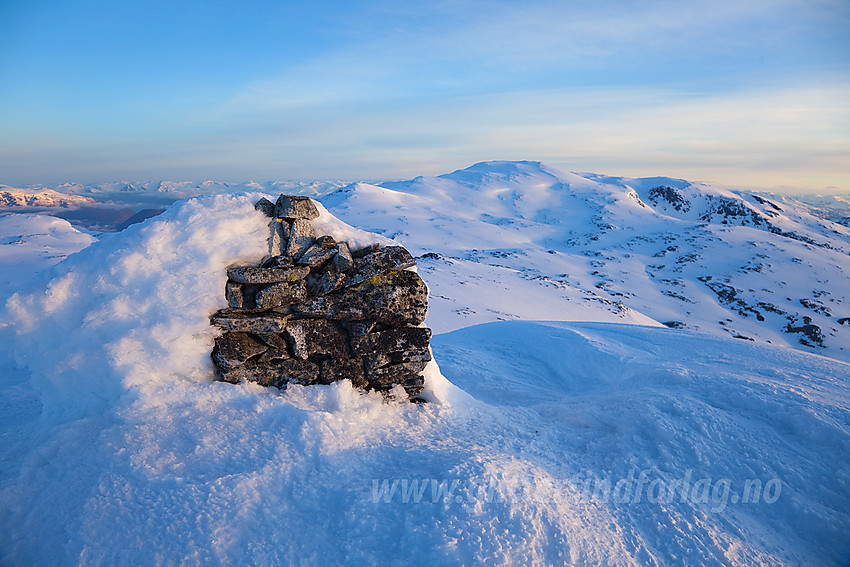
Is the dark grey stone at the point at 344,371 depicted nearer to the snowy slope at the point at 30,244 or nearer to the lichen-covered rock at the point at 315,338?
the lichen-covered rock at the point at 315,338

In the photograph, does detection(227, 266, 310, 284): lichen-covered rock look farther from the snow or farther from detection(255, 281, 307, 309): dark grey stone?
the snow

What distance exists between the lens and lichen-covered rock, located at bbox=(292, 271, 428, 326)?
7594 mm

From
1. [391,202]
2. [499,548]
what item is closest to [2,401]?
[499,548]

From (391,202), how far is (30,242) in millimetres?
91148

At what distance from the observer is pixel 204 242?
23.3 ft

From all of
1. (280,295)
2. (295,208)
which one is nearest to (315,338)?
(280,295)

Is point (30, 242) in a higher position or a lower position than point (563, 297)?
higher

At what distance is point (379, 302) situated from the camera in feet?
25.8

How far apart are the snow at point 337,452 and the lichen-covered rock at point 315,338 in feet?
2.35

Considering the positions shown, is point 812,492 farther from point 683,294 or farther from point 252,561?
point 683,294

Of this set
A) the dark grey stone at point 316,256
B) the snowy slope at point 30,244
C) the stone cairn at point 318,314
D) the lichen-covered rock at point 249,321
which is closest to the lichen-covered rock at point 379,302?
the stone cairn at point 318,314

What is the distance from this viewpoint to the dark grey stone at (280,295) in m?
7.17

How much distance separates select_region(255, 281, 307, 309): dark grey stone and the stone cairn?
0.06 ft

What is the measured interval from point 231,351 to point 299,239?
2.34 meters
